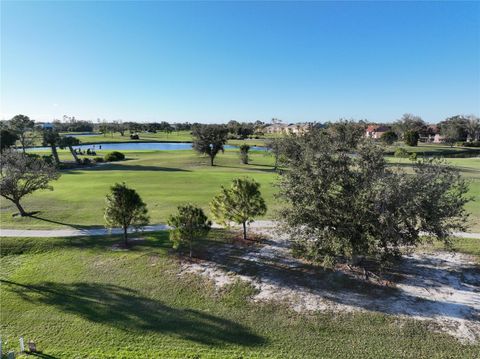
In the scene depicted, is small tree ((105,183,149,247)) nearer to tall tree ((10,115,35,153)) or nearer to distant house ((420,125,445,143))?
tall tree ((10,115,35,153))

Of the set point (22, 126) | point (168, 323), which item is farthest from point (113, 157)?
point (168, 323)

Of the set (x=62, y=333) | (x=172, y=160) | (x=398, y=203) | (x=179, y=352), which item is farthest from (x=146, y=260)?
(x=172, y=160)

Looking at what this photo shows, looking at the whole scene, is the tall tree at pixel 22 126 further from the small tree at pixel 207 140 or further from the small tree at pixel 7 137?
the small tree at pixel 207 140

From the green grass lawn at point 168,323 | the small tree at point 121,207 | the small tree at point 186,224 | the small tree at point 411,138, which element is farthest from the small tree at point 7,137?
the small tree at point 411,138

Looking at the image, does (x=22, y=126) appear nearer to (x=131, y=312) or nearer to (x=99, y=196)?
(x=99, y=196)

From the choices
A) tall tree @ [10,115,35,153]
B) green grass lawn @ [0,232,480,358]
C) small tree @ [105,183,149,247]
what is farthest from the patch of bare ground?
tall tree @ [10,115,35,153]

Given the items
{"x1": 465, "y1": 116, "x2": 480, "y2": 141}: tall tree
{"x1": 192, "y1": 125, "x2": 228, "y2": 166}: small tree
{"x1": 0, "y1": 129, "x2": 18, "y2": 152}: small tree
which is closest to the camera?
{"x1": 192, "y1": 125, "x2": 228, "y2": 166}: small tree
